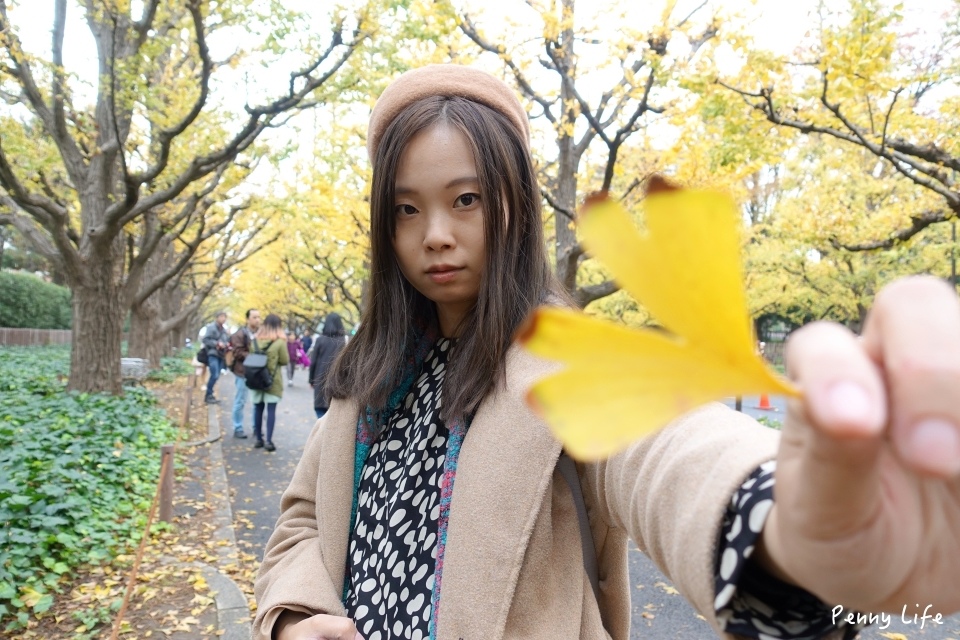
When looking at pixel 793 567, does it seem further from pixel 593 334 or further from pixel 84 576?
pixel 84 576

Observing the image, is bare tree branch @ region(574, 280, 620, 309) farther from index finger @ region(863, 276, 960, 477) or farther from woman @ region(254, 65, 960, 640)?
index finger @ region(863, 276, 960, 477)

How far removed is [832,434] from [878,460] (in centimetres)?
10

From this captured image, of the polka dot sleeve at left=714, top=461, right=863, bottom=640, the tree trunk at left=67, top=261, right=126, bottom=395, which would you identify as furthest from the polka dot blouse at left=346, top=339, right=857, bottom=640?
the tree trunk at left=67, top=261, right=126, bottom=395

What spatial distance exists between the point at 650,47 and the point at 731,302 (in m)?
6.16

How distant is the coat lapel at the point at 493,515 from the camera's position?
95 cm

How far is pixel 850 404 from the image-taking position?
0.33 metres

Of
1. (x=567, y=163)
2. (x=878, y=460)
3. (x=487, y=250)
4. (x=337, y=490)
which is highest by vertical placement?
(x=567, y=163)

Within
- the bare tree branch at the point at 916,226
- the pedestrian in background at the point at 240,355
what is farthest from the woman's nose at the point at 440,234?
the pedestrian in background at the point at 240,355

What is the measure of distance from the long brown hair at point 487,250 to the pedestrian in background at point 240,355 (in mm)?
7494

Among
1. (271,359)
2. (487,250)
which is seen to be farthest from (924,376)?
(271,359)

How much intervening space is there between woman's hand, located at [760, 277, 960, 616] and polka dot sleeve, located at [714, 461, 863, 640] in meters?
0.03

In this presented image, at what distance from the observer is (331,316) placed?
7.43 metres

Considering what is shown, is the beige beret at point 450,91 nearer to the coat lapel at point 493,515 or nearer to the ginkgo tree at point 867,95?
the coat lapel at point 493,515

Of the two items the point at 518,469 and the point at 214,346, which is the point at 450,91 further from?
the point at 214,346
